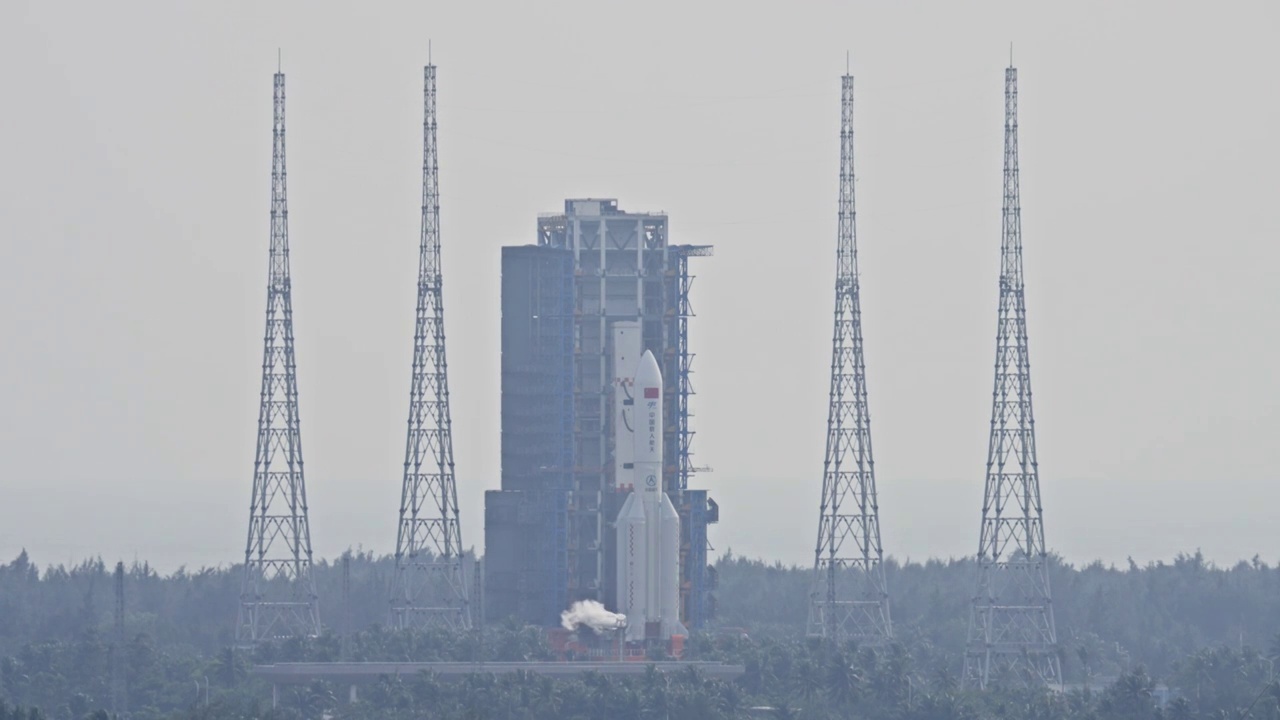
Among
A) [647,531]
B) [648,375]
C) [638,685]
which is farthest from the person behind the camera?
[647,531]

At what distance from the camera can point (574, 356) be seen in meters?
141

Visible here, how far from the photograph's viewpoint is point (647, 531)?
13562cm

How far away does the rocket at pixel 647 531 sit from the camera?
445ft

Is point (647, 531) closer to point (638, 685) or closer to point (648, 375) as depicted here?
point (648, 375)

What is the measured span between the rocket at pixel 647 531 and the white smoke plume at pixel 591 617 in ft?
4.53

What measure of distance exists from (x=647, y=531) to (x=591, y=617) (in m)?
6.30

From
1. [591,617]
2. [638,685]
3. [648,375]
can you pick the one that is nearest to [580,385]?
[648,375]

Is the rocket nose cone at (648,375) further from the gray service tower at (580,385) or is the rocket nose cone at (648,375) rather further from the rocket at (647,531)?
the gray service tower at (580,385)

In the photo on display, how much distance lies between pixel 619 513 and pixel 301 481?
48.1ft

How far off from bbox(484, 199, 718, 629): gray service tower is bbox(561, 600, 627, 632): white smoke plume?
1.15 meters

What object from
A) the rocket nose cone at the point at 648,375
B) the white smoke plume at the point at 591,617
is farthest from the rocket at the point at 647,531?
the white smoke plume at the point at 591,617

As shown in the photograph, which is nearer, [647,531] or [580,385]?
[647,531]

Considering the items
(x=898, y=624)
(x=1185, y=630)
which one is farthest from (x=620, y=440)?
(x=1185, y=630)

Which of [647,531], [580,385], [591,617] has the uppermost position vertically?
[580,385]
